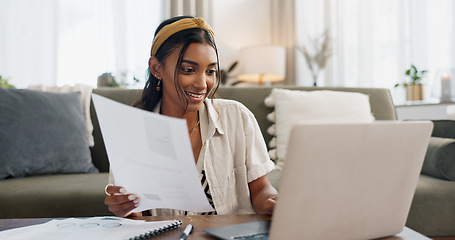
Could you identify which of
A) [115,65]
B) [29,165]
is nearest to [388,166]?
[29,165]

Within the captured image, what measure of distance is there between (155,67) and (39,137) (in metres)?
0.90

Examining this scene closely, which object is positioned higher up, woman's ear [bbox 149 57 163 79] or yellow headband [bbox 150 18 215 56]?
yellow headband [bbox 150 18 215 56]

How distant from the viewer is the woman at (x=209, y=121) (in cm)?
95

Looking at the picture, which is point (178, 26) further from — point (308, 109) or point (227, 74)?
point (227, 74)

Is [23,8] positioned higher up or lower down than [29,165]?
higher up

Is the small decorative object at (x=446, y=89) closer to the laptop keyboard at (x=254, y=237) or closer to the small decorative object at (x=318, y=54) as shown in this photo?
the small decorative object at (x=318, y=54)

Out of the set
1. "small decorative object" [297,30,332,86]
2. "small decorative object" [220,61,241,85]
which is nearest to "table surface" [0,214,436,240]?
"small decorative object" [297,30,332,86]

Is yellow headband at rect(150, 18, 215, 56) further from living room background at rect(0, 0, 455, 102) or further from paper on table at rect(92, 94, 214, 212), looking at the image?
living room background at rect(0, 0, 455, 102)

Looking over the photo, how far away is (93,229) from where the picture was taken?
63 centimetres

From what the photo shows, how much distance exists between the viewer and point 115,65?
12.3ft

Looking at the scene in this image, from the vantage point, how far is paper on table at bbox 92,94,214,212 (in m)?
0.48

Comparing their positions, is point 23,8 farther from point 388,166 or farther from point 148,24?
point 388,166

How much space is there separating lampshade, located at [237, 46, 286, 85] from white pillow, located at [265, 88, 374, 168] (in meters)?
1.76

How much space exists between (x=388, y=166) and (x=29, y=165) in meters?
1.56
